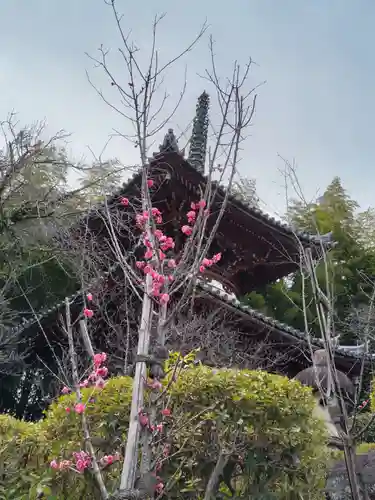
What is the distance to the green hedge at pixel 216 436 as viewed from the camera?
3.29 meters

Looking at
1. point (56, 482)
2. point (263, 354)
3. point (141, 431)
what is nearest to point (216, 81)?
point (141, 431)

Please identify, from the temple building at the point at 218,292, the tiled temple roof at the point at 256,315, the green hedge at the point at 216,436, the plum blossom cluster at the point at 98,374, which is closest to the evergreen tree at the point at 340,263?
the temple building at the point at 218,292

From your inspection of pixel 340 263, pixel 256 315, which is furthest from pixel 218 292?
pixel 340 263

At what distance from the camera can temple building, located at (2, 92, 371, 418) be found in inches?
311

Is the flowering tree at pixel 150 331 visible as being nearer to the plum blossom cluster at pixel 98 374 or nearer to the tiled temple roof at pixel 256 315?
the plum blossom cluster at pixel 98 374

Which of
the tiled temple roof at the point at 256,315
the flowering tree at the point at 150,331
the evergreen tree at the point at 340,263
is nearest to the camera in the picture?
the flowering tree at the point at 150,331

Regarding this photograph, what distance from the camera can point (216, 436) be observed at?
3.33 m

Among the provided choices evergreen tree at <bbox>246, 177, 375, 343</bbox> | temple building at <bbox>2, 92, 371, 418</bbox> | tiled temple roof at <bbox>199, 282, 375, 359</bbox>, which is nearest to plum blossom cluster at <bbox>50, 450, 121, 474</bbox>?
temple building at <bbox>2, 92, 371, 418</bbox>

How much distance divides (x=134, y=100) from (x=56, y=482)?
2.60 metres

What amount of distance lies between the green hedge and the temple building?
3171 millimetres

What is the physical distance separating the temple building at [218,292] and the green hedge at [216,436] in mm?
3171

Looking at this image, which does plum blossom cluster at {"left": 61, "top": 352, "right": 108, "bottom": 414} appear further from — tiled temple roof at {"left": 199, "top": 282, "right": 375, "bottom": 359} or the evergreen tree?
the evergreen tree

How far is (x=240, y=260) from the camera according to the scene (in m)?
10.5

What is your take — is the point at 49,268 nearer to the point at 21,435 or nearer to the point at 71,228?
the point at 71,228
